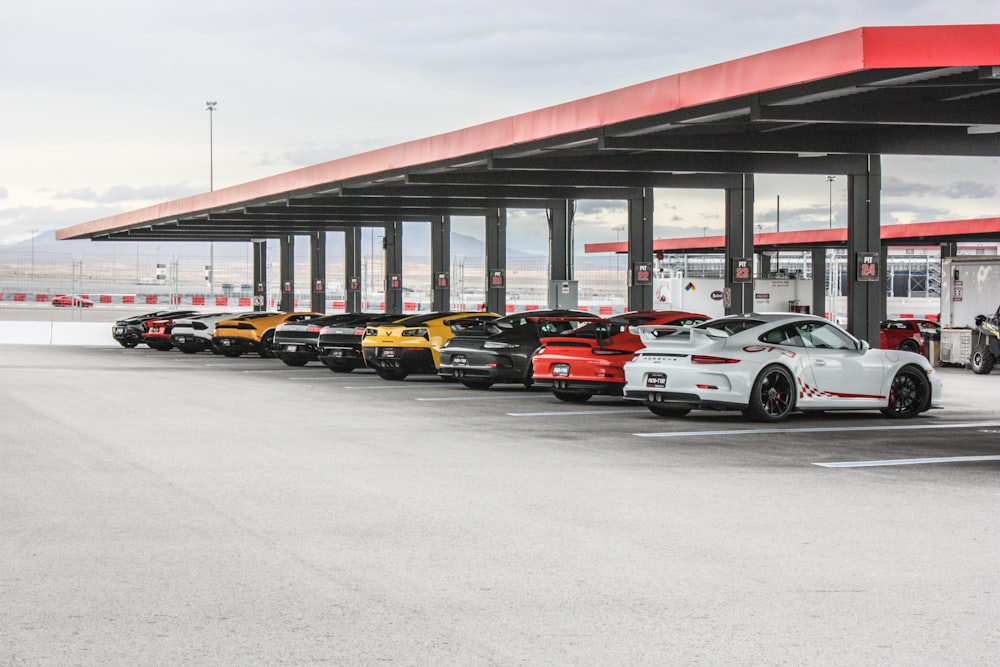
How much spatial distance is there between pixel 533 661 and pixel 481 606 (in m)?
0.96

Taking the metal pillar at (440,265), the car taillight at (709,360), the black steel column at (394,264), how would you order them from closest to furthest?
the car taillight at (709,360), the metal pillar at (440,265), the black steel column at (394,264)

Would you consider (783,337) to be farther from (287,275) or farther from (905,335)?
(287,275)

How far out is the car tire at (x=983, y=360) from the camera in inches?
1072

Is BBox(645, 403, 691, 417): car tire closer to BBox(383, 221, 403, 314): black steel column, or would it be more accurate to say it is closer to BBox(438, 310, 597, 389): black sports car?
BBox(438, 310, 597, 389): black sports car

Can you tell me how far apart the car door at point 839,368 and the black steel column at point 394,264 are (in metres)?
31.6

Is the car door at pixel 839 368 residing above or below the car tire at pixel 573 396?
above

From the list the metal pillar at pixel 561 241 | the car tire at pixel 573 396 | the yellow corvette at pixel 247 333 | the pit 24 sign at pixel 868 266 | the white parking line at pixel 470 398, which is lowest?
the white parking line at pixel 470 398

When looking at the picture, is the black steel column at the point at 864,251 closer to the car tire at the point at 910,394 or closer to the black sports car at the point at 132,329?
the car tire at the point at 910,394

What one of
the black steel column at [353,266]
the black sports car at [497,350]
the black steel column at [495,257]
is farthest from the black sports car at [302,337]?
the black steel column at [353,266]

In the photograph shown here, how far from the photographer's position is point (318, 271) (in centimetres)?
5531

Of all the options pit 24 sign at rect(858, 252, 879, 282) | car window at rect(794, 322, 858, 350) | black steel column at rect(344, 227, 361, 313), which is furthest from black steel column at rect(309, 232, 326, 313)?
car window at rect(794, 322, 858, 350)

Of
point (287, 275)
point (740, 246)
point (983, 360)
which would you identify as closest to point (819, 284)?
point (740, 246)

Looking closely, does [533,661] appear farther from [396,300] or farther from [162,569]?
[396,300]

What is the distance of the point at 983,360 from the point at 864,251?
517 cm
